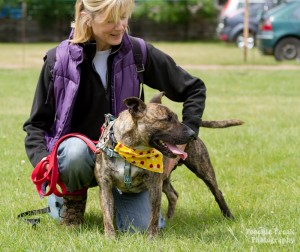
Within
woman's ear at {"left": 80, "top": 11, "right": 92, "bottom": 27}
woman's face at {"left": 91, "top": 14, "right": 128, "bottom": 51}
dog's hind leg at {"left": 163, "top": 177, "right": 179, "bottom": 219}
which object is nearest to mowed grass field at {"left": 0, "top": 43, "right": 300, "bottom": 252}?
dog's hind leg at {"left": 163, "top": 177, "right": 179, "bottom": 219}

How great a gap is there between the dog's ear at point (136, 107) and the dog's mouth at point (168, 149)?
0.72ft

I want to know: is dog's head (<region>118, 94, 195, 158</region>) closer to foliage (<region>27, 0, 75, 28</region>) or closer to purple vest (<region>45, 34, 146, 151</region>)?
purple vest (<region>45, 34, 146, 151</region>)

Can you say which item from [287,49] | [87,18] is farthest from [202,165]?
[287,49]

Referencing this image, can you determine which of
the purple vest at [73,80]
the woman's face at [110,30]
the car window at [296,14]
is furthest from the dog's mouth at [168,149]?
the car window at [296,14]

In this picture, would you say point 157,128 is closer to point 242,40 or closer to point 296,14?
point 296,14

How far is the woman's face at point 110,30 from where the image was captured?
5.07 m

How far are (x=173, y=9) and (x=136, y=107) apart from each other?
35.1m

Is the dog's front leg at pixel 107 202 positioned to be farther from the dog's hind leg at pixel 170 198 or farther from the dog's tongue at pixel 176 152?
the dog's hind leg at pixel 170 198

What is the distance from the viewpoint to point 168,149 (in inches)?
186

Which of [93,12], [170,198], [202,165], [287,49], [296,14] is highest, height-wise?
[93,12]

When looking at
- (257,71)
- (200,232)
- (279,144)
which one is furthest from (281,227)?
(257,71)

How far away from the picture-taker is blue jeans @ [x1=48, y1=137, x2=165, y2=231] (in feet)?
16.5

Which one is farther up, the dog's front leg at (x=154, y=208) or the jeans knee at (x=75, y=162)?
the jeans knee at (x=75, y=162)

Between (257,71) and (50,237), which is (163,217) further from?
(257,71)
